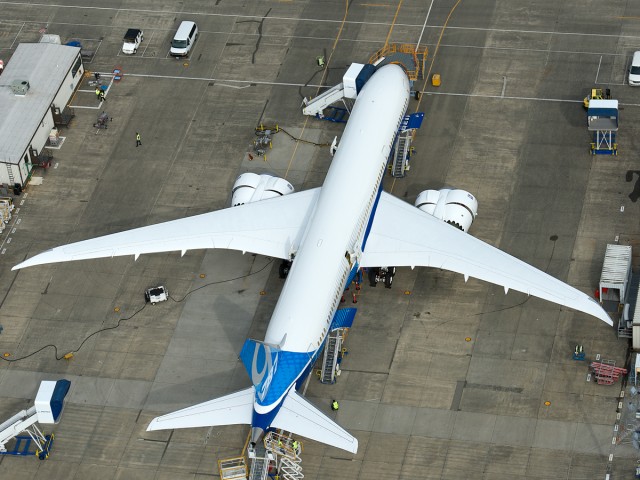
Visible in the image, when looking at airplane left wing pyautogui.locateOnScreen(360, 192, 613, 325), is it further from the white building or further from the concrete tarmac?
the white building

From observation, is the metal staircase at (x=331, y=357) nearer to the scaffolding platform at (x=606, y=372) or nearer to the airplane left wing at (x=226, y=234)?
the airplane left wing at (x=226, y=234)

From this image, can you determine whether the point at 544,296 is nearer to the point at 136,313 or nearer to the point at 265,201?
the point at 265,201

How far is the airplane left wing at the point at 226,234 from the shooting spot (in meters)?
80.4

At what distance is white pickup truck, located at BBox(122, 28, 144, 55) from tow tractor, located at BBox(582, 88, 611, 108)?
34.4m

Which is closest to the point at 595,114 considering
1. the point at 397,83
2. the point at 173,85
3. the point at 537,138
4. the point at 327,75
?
the point at 537,138

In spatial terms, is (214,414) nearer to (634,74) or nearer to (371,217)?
(371,217)

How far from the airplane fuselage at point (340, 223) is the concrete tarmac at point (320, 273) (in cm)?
125

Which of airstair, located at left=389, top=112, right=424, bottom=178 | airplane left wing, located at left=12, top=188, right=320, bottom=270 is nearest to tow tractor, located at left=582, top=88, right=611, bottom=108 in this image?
airstair, located at left=389, top=112, right=424, bottom=178

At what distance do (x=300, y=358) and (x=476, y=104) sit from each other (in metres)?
32.0

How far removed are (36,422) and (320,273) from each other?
1825 centimetres

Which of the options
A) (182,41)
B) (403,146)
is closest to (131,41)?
(182,41)

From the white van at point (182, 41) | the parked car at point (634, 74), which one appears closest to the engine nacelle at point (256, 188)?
the white van at point (182, 41)

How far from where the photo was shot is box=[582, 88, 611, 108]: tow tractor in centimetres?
9569

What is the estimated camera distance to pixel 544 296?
75.8 meters
